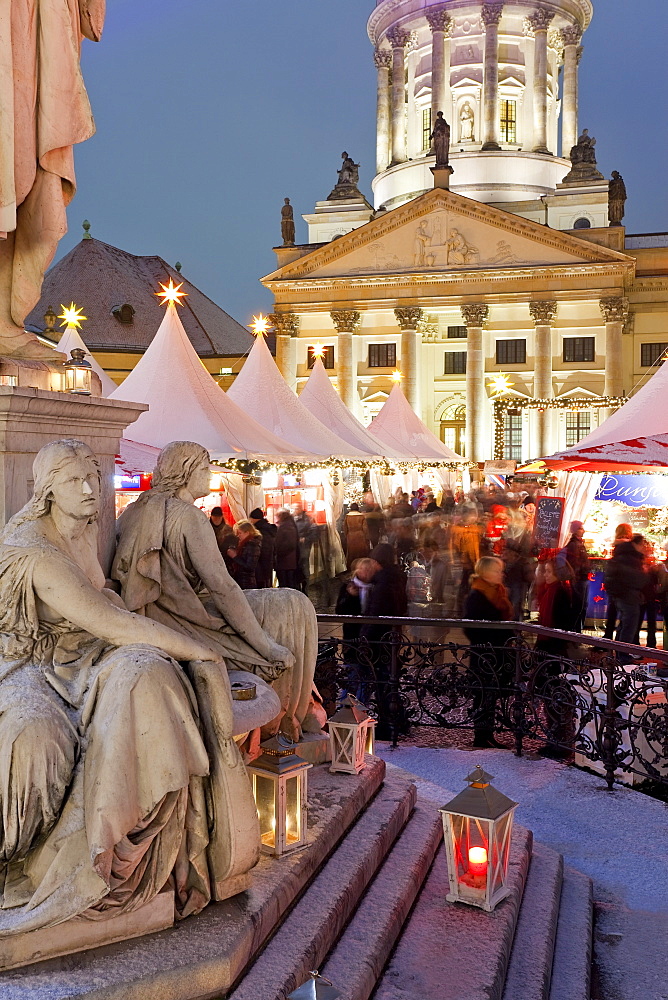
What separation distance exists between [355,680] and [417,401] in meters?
38.1

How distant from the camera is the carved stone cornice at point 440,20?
52.3m

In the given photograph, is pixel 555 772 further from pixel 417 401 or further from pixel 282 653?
pixel 417 401

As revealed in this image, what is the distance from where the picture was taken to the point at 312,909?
3.39 m

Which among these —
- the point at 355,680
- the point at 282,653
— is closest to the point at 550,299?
the point at 355,680

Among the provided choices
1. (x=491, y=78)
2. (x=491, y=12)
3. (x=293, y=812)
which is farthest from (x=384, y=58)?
(x=293, y=812)

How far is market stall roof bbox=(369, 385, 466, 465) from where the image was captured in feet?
77.8

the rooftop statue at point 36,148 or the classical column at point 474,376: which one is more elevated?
the classical column at point 474,376

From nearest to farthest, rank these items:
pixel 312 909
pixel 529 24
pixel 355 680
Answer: pixel 312 909, pixel 355 680, pixel 529 24

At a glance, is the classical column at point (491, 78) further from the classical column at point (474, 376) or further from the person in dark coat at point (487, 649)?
the person in dark coat at point (487, 649)

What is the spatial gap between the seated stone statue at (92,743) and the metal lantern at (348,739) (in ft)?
4.67

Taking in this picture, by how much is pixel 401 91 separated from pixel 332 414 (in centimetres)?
4199

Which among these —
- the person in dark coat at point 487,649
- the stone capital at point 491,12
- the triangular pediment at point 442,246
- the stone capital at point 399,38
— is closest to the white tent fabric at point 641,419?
the person in dark coat at point 487,649

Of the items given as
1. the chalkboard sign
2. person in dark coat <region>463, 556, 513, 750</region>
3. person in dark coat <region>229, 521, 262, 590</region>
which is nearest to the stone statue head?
person in dark coat <region>463, 556, 513, 750</region>

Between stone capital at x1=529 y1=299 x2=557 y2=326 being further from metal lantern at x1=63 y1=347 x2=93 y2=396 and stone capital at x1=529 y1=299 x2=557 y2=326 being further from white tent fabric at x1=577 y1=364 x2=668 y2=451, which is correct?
metal lantern at x1=63 y1=347 x2=93 y2=396
